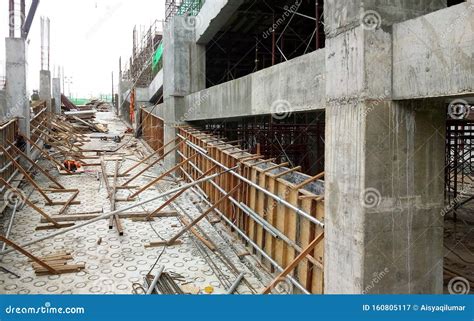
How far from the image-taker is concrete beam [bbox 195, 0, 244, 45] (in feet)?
37.0

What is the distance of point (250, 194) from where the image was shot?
864 cm

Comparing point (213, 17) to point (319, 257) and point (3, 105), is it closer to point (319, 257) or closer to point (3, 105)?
point (319, 257)

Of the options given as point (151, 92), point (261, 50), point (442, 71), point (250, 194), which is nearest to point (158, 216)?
point (250, 194)

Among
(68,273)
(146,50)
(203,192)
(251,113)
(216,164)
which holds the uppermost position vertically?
(146,50)

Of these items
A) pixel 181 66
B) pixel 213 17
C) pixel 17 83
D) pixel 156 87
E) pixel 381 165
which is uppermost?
pixel 213 17

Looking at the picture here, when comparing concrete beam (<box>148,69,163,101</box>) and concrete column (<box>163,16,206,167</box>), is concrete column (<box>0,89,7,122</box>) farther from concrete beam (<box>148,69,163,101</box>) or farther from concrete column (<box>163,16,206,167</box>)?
concrete beam (<box>148,69,163,101</box>)

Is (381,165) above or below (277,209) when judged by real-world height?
above

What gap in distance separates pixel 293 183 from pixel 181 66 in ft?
32.5

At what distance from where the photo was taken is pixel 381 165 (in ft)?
13.9

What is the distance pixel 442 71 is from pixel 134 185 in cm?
1269

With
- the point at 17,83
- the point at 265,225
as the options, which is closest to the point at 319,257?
the point at 265,225

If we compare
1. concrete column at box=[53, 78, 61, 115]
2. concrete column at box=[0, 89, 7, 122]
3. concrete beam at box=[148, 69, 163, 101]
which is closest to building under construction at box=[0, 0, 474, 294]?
concrete column at box=[0, 89, 7, 122]

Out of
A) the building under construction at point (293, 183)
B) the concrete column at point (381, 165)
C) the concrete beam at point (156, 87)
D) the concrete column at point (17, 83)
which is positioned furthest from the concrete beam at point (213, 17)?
the concrete beam at point (156, 87)

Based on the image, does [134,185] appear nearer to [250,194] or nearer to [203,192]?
[203,192]
